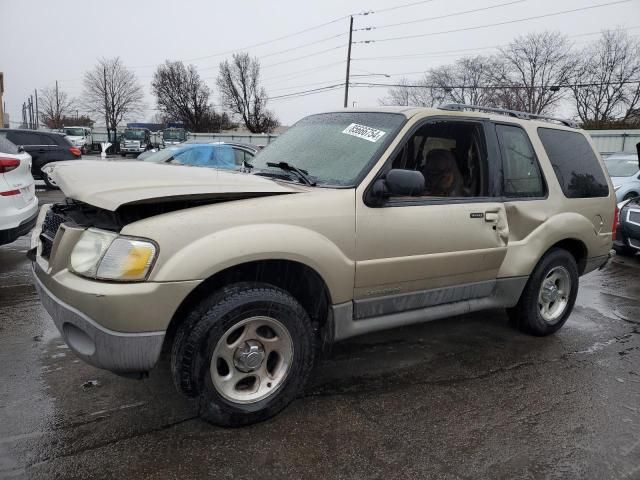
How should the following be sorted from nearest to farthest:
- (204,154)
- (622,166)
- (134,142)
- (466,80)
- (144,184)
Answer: (144,184)
(204,154)
(622,166)
(134,142)
(466,80)

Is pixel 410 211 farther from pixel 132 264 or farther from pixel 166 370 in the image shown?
pixel 166 370

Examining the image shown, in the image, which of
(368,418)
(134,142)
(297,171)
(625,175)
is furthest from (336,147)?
(134,142)

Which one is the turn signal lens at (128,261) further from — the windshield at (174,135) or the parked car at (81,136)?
the parked car at (81,136)

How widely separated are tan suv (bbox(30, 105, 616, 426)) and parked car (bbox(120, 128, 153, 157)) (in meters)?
36.8

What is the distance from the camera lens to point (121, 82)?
68.6m

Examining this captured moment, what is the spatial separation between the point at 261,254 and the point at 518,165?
2.46m

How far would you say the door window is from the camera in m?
3.72

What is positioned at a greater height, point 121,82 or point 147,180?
point 121,82

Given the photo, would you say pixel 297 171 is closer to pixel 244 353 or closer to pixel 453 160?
pixel 244 353

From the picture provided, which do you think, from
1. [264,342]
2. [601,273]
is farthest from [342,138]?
[601,273]

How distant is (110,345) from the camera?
7.89 feet

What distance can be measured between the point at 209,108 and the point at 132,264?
77.1 m

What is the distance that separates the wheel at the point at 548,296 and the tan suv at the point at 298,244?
1.0 inches

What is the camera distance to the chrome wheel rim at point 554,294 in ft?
14.5
